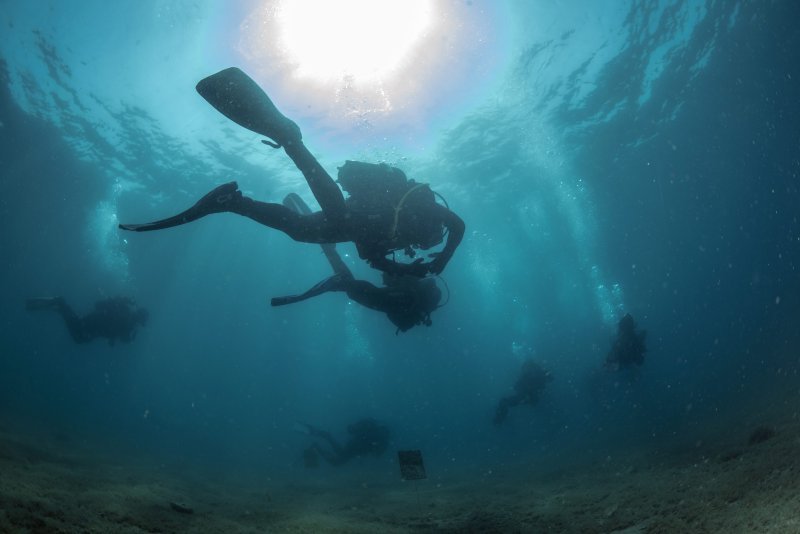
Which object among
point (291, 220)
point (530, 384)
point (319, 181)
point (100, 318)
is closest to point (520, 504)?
point (291, 220)

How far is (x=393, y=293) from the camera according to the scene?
7723 millimetres

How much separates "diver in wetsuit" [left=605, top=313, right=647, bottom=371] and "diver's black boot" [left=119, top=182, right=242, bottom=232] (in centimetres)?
1512

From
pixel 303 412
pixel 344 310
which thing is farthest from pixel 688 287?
pixel 303 412

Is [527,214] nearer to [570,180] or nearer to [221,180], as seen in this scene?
[570,180]

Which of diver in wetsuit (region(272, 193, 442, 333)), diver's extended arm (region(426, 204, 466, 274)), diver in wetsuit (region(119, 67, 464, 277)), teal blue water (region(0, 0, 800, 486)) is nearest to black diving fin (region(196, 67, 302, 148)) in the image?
diver in wetsuit (region(119, 67, 464, 277))

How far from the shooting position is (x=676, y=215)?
45188 mm

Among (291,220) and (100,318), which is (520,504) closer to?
(291,220)

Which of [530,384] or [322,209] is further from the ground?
[530,384]

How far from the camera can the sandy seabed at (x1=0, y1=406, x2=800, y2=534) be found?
391cm

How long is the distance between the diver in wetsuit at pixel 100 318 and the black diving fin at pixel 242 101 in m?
16.9

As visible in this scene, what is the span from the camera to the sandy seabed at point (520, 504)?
3.91 m

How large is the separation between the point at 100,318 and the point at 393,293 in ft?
52.2

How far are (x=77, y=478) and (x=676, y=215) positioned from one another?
175 ft

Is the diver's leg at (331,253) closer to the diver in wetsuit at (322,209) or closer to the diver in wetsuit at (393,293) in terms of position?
the diver in wetsuit at (393,293)
